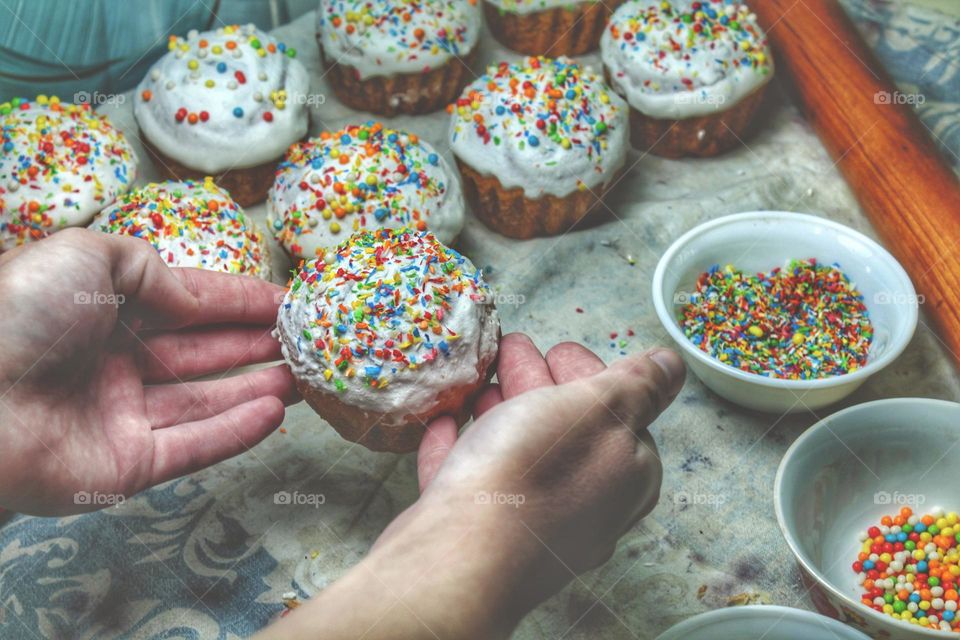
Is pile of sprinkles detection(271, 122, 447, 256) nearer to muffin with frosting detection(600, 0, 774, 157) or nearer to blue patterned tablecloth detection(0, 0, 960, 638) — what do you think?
blue patterned tablecloth detection(0, 0, 960, 638)

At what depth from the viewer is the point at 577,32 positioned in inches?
123

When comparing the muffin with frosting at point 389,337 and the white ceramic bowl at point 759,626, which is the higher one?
the muffin with frosting at point 389,337

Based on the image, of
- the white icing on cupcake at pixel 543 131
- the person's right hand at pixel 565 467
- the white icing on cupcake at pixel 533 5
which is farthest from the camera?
the white icing on cupcake at pixel 533 5

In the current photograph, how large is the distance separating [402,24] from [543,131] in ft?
2.16

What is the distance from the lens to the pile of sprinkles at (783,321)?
85.9 inches

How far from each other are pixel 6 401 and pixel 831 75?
7.54ft

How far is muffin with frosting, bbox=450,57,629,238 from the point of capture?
249 centimetres

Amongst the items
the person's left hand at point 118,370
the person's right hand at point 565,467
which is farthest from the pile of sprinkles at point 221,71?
the person's right hand at point 565,467

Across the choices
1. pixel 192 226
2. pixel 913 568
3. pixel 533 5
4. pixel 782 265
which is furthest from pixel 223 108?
pixel 913 568

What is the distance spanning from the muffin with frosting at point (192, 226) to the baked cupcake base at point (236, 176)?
0.68 feet

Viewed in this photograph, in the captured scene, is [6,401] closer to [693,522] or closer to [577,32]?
[693,522]

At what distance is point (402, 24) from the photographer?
282cm

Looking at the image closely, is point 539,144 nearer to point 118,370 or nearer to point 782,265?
point 782,265

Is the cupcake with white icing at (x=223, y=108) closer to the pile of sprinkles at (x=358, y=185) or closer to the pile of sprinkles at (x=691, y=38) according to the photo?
the pile of sprinkles at (x=358, y=185)
